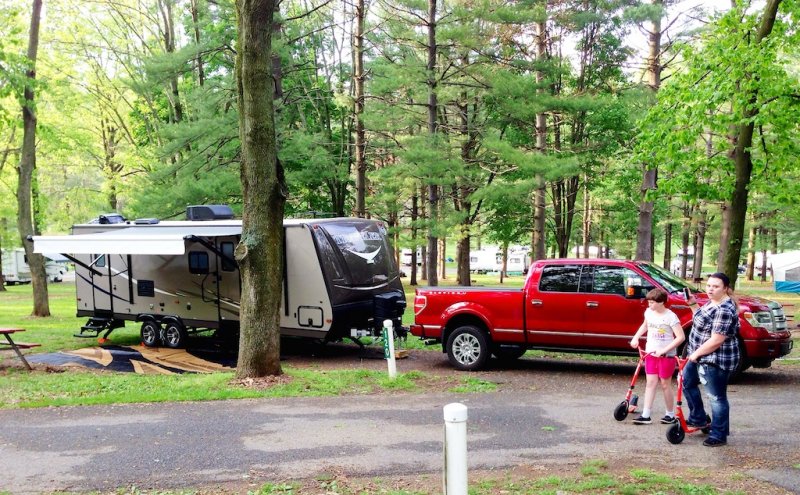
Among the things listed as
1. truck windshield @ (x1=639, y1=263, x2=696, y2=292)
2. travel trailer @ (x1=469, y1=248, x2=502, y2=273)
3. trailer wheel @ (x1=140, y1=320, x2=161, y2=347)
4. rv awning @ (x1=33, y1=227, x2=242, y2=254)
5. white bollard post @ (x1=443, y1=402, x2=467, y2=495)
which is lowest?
travel trailer @ (x1=469, y1=248, x2=502, y2=273)

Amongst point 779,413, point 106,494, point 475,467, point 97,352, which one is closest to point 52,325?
point 97,352

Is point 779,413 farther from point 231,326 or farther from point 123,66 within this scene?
point 123,66

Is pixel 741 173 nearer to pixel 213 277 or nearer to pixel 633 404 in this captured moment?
pixel 633 404

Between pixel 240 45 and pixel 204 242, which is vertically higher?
pixel 240 45

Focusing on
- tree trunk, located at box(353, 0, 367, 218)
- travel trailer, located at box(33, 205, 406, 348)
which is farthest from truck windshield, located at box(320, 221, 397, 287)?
tree trunk, located at box(353, 0, 367, 218)

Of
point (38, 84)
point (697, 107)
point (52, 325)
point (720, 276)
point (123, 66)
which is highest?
point (123, 66)

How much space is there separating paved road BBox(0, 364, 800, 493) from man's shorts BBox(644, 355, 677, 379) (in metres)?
0.58

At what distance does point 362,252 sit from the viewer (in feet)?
44.1

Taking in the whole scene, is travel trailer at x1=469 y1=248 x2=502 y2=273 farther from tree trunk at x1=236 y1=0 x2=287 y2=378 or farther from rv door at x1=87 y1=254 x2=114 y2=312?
tree trunk at x1=236 y1=0 x2=287 y2=378

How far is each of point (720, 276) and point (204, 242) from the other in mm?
9176

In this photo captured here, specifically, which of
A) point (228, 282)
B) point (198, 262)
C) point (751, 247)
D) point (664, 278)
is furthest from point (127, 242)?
point (751, 247)

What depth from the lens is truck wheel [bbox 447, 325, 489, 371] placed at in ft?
37.4

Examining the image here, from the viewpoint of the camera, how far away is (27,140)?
19562mm

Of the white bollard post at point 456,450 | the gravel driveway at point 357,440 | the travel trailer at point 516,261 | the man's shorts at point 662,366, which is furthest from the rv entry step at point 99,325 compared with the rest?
the travel trailer at point 516,261
